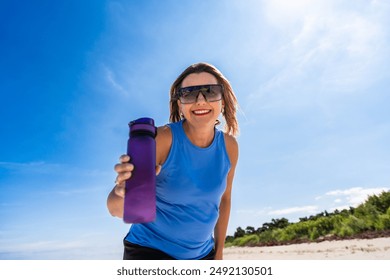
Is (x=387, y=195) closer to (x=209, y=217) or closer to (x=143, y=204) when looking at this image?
(x=209, y=217)

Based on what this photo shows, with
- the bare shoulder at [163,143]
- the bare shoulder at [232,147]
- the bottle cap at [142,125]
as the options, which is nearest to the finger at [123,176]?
the bottle cap at [142,125]

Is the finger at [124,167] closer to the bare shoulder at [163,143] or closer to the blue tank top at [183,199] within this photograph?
the bare shoulder at [163,143]

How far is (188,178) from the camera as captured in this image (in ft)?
9.59

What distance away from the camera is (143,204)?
6.29 ft

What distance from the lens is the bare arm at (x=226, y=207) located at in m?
3.61

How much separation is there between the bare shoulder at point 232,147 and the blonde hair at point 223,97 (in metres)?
0.25

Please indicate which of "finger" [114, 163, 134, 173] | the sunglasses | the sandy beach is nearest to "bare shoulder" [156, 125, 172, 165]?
the sunglasses

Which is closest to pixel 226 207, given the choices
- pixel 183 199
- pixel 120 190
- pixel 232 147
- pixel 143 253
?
pixel 232 147

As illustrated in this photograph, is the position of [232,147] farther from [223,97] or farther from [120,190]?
[120,190]

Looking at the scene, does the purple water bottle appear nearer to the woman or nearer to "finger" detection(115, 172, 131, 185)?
"finger" detection(115, 172, 131, 185)

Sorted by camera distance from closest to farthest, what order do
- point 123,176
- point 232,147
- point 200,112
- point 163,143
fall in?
point 123,176 → point 163,143 → point 200,112 → point 232,147

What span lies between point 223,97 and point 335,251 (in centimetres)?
510

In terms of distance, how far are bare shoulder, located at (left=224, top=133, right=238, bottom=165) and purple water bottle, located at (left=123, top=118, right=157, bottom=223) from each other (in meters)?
1.55
